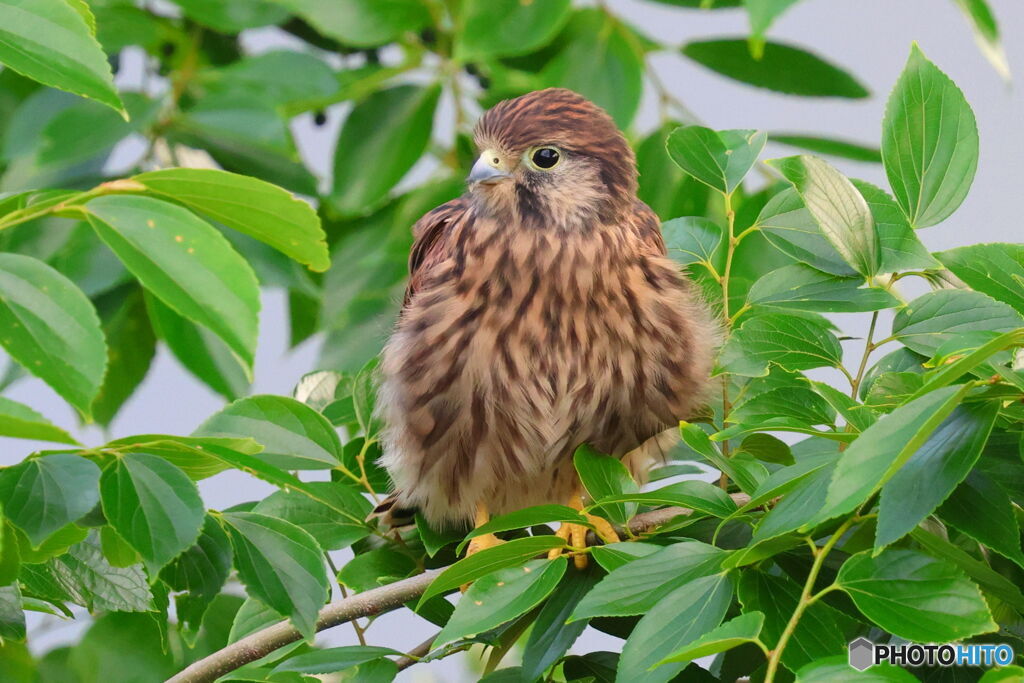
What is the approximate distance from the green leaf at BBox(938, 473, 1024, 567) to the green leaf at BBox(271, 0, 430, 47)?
5.54ft

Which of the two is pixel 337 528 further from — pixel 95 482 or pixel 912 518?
pixel 912 518

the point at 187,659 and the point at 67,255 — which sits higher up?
the point at 67,255

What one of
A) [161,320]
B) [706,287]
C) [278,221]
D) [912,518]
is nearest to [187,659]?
[161,320]

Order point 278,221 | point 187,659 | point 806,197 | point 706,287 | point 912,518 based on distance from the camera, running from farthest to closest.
Result: point 187,659 < point 706,287 < point 806,197 < point 278,221 < point 912,518

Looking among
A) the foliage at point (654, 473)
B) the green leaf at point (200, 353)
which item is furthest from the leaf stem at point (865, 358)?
the green leaf at point (200, 353)

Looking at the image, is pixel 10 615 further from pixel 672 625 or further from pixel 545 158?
pixel 545 158

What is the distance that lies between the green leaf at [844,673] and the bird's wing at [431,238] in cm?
123

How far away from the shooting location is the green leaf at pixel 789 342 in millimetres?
1288

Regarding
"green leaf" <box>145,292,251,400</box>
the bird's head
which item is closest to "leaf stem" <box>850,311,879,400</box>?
the bird's head

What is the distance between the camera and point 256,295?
980 millimetres

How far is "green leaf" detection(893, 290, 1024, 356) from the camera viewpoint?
121 centimetres

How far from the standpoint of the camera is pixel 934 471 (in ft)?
3.06

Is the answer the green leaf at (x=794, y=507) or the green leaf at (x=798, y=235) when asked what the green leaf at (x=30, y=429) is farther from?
the green leaf at (x=798, y=235)

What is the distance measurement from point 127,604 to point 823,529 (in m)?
0.73
